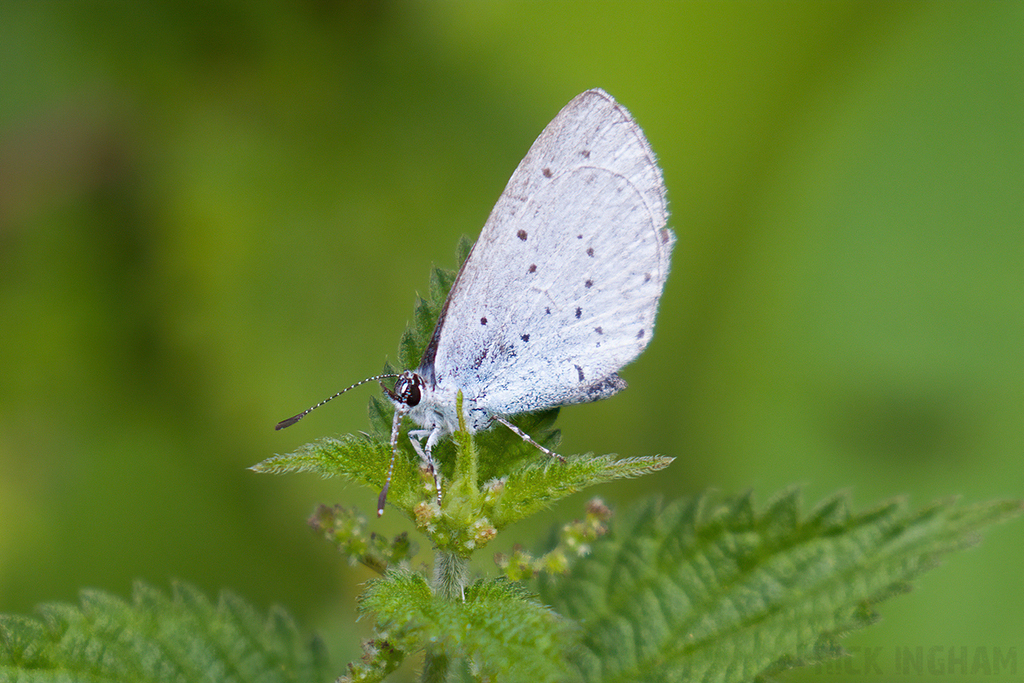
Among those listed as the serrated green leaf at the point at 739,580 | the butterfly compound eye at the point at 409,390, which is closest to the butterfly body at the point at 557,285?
the butterfly compound eye at the point at 409,390

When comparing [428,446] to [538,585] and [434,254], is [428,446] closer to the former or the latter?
[538,585]

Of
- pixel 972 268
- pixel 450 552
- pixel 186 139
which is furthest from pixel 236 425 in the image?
pixel 972 268

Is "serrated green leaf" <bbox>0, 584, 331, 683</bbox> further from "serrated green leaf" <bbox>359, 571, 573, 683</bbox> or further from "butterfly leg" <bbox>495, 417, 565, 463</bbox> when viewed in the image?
"butterfly leg" <bbox>495, 417, 565, 463</bbox>

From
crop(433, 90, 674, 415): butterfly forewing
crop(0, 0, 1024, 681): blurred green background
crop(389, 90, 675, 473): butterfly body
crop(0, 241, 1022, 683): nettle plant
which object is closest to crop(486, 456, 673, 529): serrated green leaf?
crop(0, 241, 1022, 683): nettle plant

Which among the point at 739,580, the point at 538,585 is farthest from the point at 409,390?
the point at 739,580

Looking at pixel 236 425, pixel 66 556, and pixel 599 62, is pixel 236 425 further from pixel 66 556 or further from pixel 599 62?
pixel 599 62

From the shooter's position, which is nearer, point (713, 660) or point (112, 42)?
point (713, 660)
